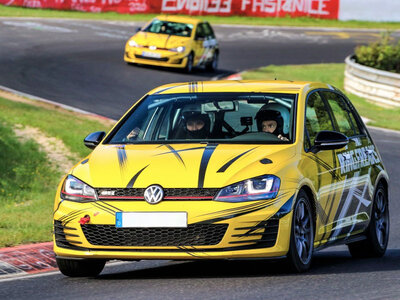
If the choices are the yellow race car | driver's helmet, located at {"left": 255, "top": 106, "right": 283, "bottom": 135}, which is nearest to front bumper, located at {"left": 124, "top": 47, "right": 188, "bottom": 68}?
the yellow race car

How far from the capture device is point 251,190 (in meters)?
7.45

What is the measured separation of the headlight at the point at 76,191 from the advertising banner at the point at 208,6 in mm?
38063

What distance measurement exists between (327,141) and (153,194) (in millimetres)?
1675

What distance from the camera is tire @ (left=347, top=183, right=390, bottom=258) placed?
378 inches

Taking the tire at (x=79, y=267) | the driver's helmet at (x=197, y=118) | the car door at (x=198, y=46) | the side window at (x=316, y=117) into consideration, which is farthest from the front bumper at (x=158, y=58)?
the tire at (x=79, y=267)

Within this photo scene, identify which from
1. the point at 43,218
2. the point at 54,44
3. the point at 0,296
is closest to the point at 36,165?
the point at 43,218

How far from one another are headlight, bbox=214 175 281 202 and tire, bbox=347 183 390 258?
7.62ft

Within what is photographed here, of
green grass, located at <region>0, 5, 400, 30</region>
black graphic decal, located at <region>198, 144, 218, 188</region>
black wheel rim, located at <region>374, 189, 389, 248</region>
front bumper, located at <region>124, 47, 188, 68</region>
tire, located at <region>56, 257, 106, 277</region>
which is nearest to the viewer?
black graphic decal, located at <region>198, 144, 218, 188</region>

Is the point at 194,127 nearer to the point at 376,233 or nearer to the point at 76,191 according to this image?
the point at 76,191

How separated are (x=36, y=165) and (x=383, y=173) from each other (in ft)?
22.9

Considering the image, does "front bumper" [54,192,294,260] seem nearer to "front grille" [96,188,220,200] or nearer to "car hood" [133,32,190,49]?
"front grille" [96,188,220,200]

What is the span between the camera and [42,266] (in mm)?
8828

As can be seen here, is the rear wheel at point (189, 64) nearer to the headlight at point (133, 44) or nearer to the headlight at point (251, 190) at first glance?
the headlight at point (133, 44)

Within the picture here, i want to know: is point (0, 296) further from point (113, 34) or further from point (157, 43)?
point (113, 34)
